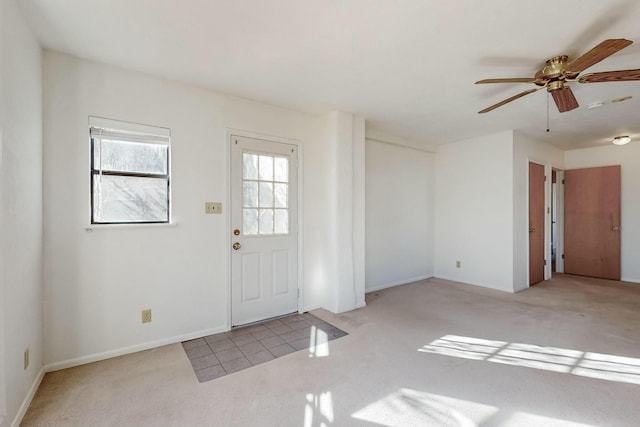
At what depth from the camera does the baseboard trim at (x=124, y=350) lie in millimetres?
2294

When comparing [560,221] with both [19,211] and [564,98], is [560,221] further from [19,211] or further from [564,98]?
[19,211]

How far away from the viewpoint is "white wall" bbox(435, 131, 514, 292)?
14.6 ft

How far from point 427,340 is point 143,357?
2.56 m

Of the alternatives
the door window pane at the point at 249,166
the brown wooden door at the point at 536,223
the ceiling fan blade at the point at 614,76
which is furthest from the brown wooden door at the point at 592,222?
the door window pane at the point at 249,166

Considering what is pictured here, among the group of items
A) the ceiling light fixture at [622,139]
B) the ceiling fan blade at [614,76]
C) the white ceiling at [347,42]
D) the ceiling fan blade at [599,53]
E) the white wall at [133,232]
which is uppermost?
the white ceiling at [347,42]

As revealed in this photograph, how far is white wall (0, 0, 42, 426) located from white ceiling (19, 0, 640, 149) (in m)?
0.31

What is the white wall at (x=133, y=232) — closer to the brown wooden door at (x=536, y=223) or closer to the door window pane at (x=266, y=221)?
the door window pane at (x=266, y=221)

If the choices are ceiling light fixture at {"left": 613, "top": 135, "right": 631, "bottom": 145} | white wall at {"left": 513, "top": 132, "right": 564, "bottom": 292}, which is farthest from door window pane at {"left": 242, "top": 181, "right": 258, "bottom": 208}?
ceiling light fixture at {"left": 613, "top": 135, "right": 631, "bottom": 145}

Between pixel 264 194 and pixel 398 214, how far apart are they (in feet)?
8.22

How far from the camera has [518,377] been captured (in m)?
2.18

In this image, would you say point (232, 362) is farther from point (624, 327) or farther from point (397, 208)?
point (624, 327)

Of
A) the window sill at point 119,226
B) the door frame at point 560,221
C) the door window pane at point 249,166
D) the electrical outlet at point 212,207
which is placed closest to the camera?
the window sill at point 119,226

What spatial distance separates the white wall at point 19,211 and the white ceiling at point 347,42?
1.01ft

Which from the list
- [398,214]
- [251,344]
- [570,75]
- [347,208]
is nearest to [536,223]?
[398,214]
